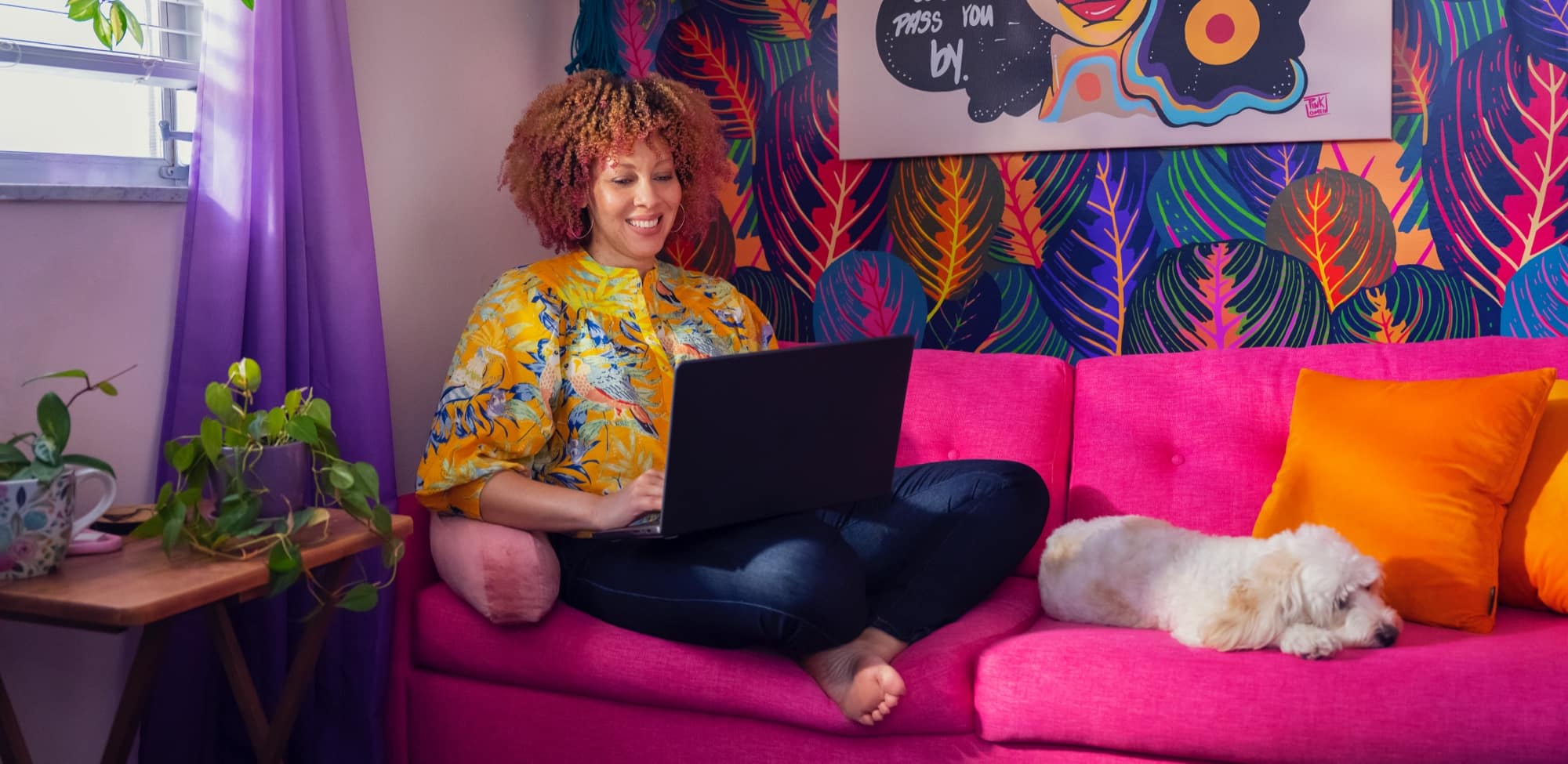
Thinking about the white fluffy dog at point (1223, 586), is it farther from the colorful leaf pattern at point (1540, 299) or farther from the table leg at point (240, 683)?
the table leg at point (240, 683)

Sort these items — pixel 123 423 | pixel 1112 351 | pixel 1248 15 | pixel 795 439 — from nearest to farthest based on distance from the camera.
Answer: pixel 795 439 → pixel 123 423 → pixel 1248 15 → pixel 1112 351

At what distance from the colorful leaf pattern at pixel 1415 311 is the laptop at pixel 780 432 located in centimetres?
102

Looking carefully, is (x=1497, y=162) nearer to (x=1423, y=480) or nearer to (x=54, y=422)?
(x=1423, y=480)

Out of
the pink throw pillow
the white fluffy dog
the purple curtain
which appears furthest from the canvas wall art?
the pink throw pillow

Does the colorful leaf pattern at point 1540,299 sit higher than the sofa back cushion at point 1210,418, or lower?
higher

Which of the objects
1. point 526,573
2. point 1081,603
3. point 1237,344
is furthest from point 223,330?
point 1237,344

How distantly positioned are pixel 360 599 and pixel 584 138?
0.89 metres

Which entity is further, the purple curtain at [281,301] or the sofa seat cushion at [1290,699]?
the purple curtain at [281,301]

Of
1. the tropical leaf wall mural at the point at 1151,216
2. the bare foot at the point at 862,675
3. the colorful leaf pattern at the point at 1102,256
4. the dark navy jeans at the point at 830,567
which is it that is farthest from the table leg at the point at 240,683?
the colorful leaf pattern at the point at 1102,256

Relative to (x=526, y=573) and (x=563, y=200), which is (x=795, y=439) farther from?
(x=563, y=200)

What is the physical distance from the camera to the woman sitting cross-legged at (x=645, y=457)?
1688 millimetres

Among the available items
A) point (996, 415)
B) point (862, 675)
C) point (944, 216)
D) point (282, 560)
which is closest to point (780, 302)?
point (944, 216)

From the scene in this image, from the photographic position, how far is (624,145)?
206cm

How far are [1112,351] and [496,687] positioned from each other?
135 cm
